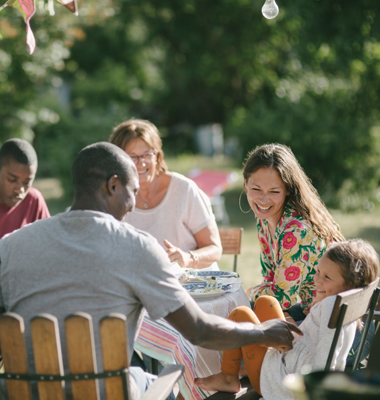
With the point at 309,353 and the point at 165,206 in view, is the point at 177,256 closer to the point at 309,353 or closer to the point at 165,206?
the point at 165,206

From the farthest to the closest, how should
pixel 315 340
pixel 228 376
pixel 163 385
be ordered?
1. pixel 228 376
2. pixel 315 340
3. pixel 163 385

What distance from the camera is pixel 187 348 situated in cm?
297

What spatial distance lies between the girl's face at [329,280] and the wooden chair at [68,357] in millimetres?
1102

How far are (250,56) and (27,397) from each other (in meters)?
15.9

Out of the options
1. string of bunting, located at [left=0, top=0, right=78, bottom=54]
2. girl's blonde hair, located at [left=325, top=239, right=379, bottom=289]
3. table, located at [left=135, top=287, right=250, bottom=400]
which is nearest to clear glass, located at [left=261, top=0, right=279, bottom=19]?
string of bunting, located at [left=0, top=0, right=78, bottom=54]

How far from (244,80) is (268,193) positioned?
16430 mm

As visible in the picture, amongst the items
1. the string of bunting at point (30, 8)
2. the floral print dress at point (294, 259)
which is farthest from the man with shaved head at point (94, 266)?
the string of bunting at point (30, 8)

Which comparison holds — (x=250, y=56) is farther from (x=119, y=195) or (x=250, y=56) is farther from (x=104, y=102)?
(x=119, y=195)

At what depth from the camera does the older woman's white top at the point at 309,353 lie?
2631 mm

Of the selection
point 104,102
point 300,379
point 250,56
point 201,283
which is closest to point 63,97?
point 104,102

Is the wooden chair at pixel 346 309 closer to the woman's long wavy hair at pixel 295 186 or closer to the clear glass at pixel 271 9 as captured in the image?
the woman's long wavy hair at pixel 295 186

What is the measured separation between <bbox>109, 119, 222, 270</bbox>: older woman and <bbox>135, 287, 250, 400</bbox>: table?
108 centimetres

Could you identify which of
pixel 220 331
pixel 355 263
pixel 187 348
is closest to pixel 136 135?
pixel 187 348

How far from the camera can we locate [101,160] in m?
2.23
